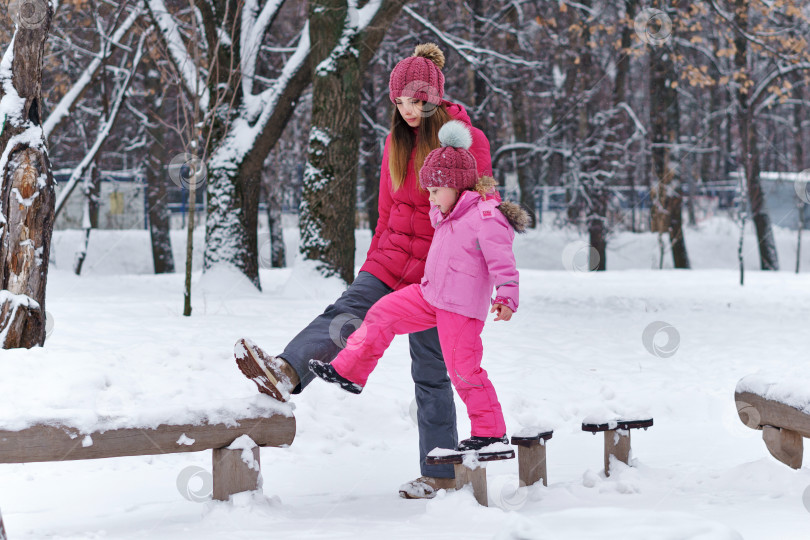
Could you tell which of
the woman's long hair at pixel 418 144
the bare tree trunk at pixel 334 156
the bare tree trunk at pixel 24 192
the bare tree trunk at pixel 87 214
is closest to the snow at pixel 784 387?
the woman's long hair at pixel 418 144

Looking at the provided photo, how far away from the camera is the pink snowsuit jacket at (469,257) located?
149 inches

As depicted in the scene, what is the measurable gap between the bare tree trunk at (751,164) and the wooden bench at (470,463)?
15906 millimetres

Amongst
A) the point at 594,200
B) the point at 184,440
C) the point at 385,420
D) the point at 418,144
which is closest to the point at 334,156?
the point at 385,420

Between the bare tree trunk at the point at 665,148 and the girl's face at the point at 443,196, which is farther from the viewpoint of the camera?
the bare tree trunk at the point at 665,148

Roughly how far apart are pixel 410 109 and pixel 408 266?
767 millimetres

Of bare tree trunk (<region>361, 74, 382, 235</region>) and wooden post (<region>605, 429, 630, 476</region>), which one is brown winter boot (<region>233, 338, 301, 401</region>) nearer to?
wooden post (<region>605, 429, 630, 476</region>)

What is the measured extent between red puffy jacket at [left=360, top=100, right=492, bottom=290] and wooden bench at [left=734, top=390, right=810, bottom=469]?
2.09 m

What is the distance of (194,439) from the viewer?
3906 mm

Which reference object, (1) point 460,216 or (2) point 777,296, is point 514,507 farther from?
(2) point 777,296

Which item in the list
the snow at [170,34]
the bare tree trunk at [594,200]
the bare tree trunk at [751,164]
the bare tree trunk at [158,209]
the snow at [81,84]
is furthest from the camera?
the bare tree trunk at [594,200]

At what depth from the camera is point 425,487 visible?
4.34 m

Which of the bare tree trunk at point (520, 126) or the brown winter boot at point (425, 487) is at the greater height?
the bare tree trunk at point (520, 126)

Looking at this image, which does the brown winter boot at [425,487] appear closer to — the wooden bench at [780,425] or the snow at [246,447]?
the snow at [246,447]

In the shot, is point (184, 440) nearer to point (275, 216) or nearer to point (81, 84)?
point (81, 84)
